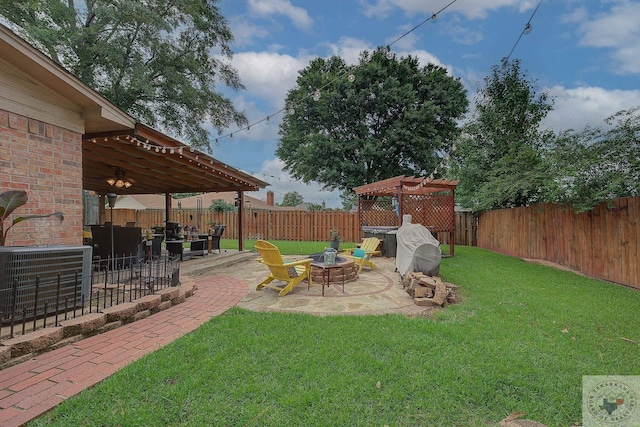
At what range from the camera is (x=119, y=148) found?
5637 mm

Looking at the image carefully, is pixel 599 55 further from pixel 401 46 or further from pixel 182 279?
pixel 182 279

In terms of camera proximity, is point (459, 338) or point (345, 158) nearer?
point (459, 338)

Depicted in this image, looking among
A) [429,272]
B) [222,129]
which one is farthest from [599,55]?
[222,129]

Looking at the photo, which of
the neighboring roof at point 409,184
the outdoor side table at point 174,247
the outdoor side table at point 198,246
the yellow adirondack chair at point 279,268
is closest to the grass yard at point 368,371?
the yellow adirondack chair at point 279,268

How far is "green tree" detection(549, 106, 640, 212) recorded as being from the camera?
5715 millimetres

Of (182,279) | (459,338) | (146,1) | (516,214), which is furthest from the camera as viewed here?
(146,1)

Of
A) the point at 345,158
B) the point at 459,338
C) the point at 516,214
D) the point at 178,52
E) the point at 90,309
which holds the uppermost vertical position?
the point at 178,52

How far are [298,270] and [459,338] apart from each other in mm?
3074

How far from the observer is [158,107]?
12617 mm

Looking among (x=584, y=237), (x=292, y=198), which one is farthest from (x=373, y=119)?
(x=292, y=198)

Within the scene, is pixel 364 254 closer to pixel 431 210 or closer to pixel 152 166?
pixel 431 210

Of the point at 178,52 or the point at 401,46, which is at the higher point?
the point at 178,52

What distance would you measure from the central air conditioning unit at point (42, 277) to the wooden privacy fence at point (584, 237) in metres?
8.53

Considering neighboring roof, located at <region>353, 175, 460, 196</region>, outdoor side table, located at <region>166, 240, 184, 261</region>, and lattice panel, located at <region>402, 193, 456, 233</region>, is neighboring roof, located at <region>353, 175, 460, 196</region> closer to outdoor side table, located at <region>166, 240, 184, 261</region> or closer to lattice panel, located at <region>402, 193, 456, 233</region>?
lattice panel, located at <region>402, 193, 456, 233</region>
